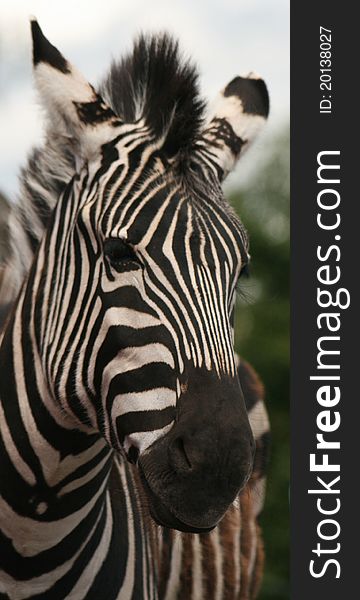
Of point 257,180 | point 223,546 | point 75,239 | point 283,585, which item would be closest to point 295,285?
point 223,546

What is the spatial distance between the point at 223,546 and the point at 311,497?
95 cm

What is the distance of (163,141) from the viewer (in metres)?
4.60

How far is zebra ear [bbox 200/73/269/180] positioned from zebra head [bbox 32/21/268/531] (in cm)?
2

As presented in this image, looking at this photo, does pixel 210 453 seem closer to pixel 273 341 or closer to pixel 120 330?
pixel 120 330

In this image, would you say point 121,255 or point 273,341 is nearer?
point 121,255

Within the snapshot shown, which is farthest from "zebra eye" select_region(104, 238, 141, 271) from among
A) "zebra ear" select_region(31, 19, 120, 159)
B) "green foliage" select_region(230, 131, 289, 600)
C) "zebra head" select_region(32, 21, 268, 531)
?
"green foliage" select_region(230, 131, 289, 600)

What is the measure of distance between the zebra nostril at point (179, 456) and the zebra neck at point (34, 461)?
80 cm

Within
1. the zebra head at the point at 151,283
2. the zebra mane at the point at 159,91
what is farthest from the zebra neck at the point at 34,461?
the zebra mane at the point at 159,91

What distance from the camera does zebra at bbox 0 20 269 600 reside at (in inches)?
156

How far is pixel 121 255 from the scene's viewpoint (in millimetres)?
4207

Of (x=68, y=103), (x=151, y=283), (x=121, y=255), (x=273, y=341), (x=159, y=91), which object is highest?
(x=273, y=341)

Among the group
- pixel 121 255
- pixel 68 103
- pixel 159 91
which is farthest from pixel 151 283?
pixel 159 91

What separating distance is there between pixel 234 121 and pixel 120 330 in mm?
1586

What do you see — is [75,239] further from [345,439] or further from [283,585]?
[283,585]
